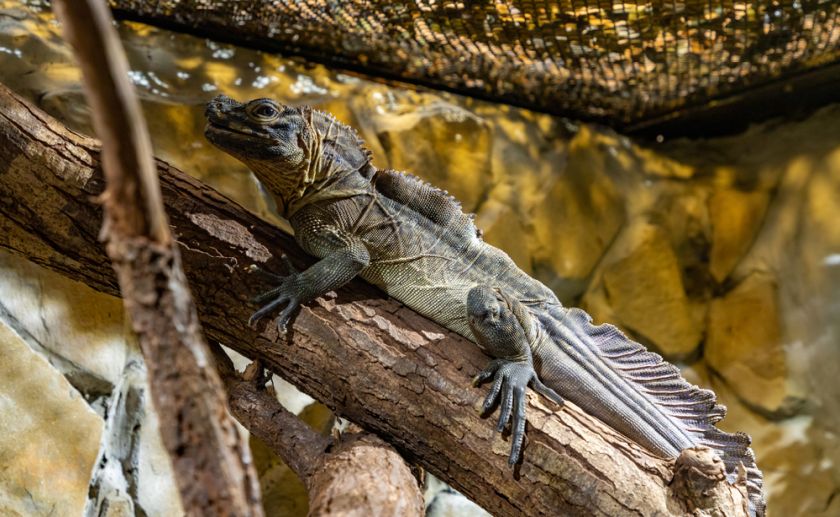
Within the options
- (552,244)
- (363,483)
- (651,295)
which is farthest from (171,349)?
(651,295)

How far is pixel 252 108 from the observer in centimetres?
291

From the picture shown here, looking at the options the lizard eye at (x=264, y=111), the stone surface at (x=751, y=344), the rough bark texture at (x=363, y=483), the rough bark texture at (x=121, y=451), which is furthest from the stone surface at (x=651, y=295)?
the rough bark texture at (x=121, y=451)

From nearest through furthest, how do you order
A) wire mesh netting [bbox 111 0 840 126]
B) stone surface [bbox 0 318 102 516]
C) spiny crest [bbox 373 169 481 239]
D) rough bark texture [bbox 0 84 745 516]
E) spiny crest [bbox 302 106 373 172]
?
rough bark texture [bbox 0 84 745 516]
spiny crest [bbox 302 106 373 172]
spiny crest [bbox 373 169 481 239]
stone surface [bbox 0 318 102 516]
wire mesh netting [bbox 111 0 840 126]

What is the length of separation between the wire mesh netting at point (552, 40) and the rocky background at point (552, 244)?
0.21 m

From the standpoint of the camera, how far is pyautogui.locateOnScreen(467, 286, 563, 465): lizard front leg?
2705mm

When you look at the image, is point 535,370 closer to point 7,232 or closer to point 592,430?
point 592,430

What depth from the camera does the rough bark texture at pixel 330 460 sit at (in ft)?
7.72

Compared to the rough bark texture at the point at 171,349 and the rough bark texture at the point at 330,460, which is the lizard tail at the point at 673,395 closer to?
the rough bark texture at the point at 330,460

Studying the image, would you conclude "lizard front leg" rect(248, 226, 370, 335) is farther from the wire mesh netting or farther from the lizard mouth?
the wire mesh netting

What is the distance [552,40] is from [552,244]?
1.44 m

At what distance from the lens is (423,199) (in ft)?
10.9

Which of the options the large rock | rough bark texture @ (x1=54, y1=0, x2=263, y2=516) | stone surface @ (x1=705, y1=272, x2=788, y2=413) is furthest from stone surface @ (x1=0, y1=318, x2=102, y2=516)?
stone surface @ (x1=705, y1=272, x2=788, y2=413)

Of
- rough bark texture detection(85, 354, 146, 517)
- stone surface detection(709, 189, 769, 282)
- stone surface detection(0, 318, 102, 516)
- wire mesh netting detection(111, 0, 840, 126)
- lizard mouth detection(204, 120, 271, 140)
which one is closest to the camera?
lizard mouth detection(204, 120, 271, 140)

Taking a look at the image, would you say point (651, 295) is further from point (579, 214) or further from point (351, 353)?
point (351, 353)
